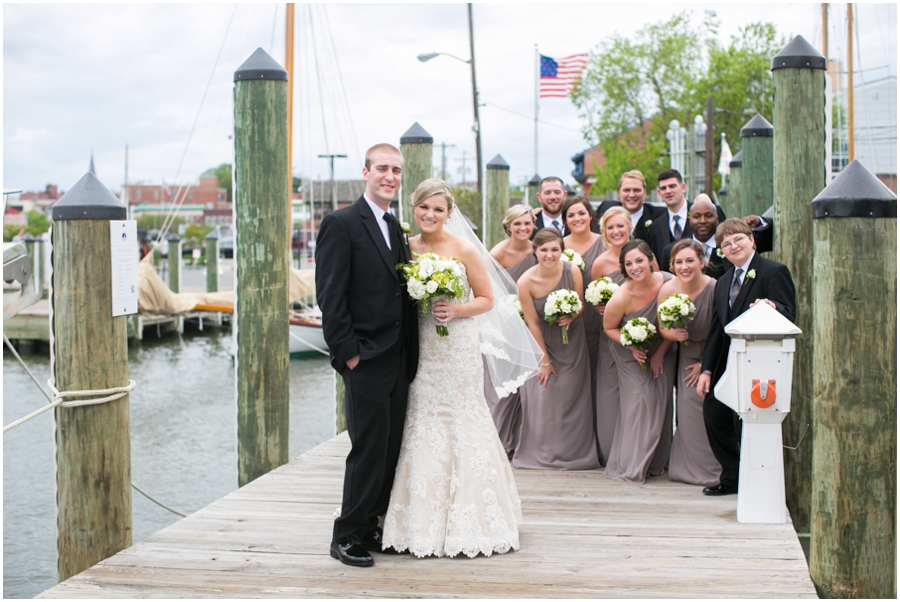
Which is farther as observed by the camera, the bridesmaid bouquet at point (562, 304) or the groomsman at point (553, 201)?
the groomsman at point (553, 201)

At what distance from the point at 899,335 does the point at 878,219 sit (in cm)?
62

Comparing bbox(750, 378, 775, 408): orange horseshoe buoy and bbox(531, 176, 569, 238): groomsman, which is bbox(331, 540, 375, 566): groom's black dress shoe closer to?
bbox(750, 378, 775, 408): orange horseshoe buoy

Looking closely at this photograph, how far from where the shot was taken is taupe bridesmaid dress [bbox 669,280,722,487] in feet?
20.5

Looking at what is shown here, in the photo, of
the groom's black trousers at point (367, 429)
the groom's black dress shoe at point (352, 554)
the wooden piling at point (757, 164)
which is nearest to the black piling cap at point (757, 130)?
the wooden piling at point (757, 164)

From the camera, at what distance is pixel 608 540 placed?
493 centimetres

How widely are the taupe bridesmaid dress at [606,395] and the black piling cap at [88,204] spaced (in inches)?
151

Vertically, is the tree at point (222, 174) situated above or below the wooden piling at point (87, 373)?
above

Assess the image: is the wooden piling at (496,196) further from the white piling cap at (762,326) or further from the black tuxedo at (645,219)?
the white piling cap at (762,326)

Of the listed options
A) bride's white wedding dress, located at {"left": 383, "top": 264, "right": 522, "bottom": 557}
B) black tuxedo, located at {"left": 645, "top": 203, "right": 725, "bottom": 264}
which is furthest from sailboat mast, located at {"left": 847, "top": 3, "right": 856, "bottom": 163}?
bride's white wedding dress, located at {"left": 383, "top": 264, "right": 522, "bottom": 557}

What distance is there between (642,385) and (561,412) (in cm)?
72

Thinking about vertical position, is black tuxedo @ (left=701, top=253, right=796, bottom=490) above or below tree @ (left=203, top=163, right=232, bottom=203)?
below

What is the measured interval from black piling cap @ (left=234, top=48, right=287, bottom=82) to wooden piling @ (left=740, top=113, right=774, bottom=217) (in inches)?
213

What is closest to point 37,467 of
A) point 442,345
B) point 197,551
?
point 197,551

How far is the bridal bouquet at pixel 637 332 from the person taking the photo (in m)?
6.33
